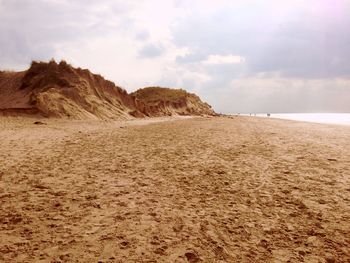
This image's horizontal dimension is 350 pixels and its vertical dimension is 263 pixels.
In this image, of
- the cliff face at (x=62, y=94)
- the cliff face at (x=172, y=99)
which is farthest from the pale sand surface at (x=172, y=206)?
the cliff face at (x=172, y=99)

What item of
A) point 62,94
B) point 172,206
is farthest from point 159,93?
point 172,206

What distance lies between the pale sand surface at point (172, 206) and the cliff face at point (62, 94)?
13.2m

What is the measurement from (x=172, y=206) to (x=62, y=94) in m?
22.1

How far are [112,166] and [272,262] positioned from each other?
507 centimetres

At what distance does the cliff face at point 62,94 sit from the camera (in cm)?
2270

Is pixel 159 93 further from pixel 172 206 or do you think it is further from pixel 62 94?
pixel 172 206

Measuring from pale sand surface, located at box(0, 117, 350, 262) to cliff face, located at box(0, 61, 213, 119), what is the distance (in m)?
13.2

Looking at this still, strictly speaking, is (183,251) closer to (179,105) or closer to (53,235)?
(53,235)

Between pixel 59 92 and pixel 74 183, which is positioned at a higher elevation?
pixel 59 92

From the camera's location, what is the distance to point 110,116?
27391mm

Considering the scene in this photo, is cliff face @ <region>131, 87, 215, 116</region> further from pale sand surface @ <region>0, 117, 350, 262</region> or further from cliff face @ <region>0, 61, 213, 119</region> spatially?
pale sand surface @ <region>0, 117, 350, 262</region>

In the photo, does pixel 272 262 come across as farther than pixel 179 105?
No

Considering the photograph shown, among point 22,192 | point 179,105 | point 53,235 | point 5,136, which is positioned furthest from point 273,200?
→ point 179,105

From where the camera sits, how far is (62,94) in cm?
2556
